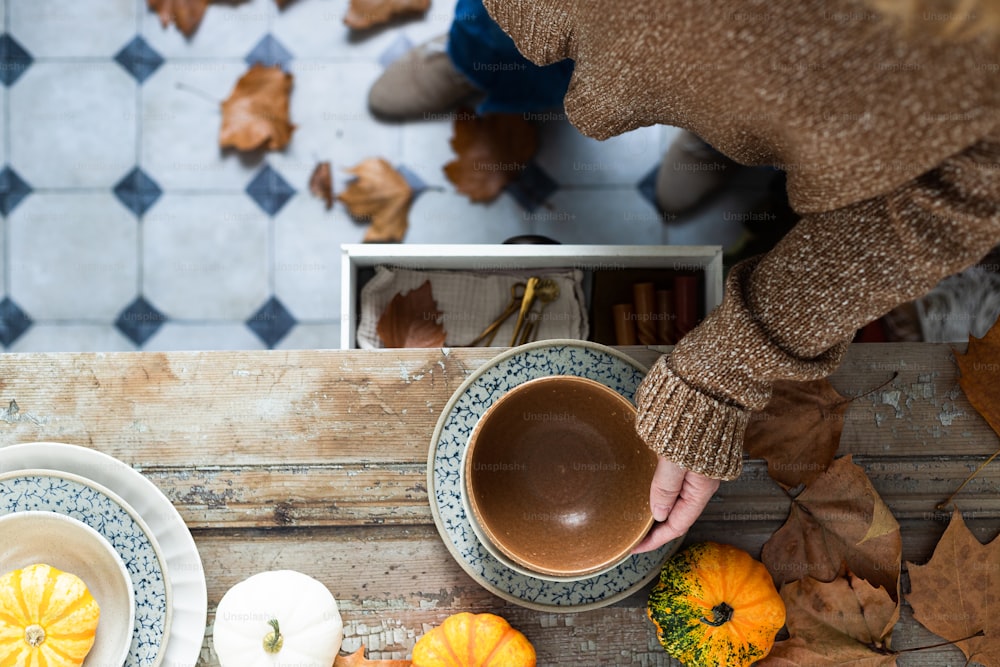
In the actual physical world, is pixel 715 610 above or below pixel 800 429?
below

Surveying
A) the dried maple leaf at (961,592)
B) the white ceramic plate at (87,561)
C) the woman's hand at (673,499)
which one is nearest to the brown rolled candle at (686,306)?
the woman's hand at (673,499)

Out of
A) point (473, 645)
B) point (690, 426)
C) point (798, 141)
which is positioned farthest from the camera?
point (473, 645)

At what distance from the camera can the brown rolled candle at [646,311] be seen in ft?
3.32

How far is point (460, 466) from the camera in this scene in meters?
0.83

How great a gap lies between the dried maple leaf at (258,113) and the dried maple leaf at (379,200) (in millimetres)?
166

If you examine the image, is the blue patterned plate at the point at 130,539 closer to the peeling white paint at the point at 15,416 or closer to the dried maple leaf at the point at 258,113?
the peeling white paint at the point at 15,416

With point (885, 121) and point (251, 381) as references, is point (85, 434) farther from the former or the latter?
point (885, 121)

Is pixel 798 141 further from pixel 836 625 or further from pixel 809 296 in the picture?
pixel 836 625

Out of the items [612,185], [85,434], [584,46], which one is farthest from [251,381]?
[612,185]

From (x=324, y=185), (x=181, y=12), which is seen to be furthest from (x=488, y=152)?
(x=181, y=12)

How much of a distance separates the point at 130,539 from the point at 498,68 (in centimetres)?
87

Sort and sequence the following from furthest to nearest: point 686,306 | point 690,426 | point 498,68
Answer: point 498,68 → point 686,306 → point 690,426

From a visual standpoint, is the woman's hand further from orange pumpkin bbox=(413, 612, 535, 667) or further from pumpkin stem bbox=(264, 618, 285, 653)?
pumpkin stem bbox=(264, 618, 285, 653)

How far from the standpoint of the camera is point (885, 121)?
1.54ft
